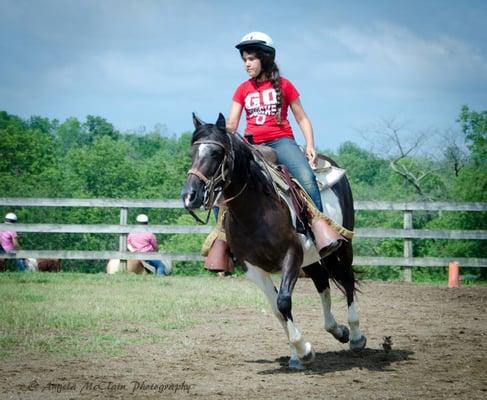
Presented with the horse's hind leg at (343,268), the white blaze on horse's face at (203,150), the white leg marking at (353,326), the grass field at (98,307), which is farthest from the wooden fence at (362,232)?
the white blaze on horse's face at (203,150)

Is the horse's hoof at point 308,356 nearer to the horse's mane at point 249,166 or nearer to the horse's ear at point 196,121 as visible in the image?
the horse's mane at point 249,166

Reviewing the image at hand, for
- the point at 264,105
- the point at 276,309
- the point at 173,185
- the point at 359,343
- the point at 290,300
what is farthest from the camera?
the point at 173,185

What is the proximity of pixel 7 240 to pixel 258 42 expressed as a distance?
1282 centimetres

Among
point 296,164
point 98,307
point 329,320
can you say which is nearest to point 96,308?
point 98,307

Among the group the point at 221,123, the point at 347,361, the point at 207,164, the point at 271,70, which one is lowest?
the point at 347,361

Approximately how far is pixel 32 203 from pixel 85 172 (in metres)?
33.0

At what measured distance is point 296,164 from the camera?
284 inches

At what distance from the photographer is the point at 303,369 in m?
6.68

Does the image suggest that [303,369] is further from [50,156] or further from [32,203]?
[50,156]

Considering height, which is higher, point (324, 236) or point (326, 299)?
point (324, 236)

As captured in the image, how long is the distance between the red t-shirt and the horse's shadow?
7.48 feet

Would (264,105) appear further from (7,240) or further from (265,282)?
(7,240)

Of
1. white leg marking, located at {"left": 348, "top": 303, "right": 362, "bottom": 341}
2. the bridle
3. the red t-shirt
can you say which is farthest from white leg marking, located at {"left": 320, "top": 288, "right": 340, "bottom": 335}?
the bridle

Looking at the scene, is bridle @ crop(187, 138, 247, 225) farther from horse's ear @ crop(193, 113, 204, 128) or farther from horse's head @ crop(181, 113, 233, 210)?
horse's ear @ crop(193, 113, 204, 128)
